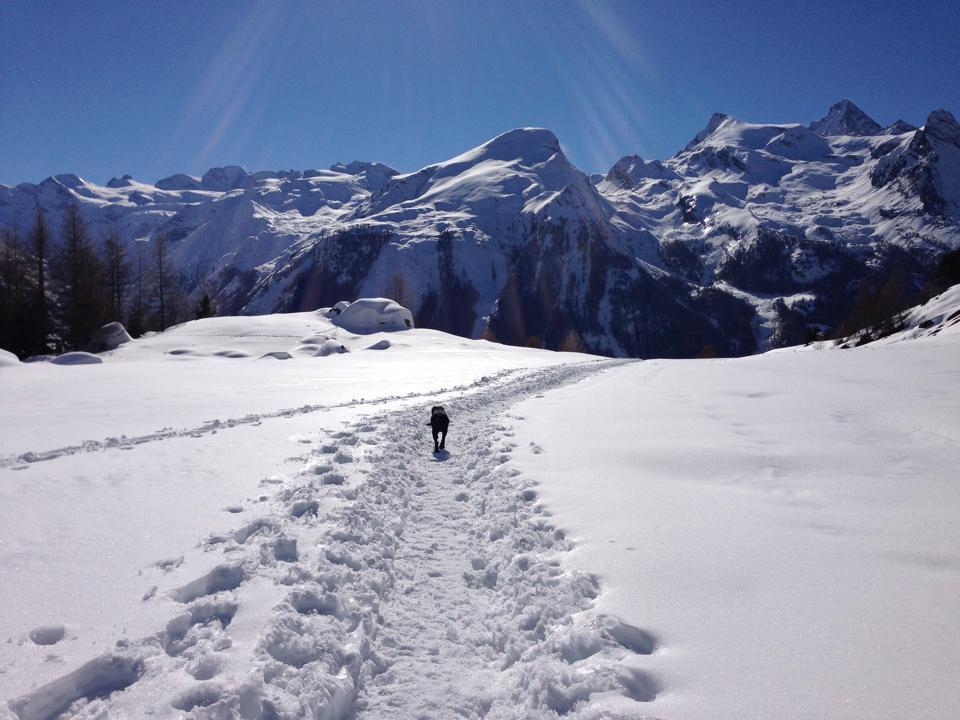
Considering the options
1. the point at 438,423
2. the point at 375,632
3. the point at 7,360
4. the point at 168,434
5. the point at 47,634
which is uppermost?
the point at 7,360

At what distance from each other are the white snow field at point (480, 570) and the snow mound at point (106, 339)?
123 feet

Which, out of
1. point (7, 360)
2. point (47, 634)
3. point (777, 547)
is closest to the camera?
point (47, 634)

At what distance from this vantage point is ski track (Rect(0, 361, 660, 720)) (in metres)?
3.71

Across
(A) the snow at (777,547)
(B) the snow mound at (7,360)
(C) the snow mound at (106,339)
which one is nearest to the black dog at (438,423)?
(A) the snow at (777,547)

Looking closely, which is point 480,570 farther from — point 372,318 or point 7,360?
point 372,318

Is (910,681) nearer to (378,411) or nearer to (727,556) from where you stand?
(727,556)

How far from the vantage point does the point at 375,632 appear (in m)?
4.90

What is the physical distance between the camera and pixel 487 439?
12.8m

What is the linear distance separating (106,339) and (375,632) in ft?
170

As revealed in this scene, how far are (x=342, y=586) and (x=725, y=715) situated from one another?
391cm

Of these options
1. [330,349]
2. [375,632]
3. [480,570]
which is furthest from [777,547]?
[330,349]

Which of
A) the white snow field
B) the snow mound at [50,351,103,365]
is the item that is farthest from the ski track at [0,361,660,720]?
the snow mound at [50,351,103,365]

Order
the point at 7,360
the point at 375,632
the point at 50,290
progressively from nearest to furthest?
the point at 375,632 < the point at 7,360 < the point at 50,290

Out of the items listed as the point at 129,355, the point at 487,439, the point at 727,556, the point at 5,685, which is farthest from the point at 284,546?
the point at 129,355
